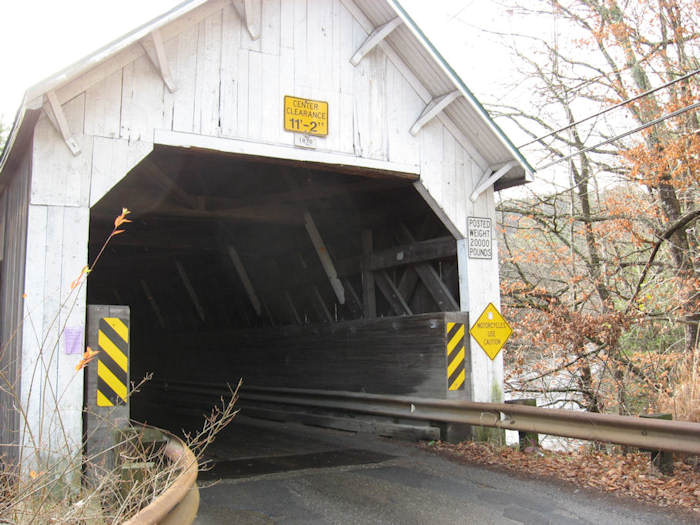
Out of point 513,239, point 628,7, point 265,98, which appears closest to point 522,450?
point 265,98

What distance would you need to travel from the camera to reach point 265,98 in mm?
7109

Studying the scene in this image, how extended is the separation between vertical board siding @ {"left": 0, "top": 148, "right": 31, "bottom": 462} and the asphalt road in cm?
185

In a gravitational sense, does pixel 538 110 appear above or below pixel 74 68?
above

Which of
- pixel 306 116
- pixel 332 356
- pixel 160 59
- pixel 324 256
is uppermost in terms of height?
pixel 160 59

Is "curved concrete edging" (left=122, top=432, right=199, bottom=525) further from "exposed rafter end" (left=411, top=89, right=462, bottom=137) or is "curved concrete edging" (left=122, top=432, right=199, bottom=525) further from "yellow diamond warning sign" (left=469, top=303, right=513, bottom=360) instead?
"exposed rafter end" (left=411, top=89, right=462, bottom=137)

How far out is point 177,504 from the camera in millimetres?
3158

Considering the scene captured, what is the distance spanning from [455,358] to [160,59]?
482cm

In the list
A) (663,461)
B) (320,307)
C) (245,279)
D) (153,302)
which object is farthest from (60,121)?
(153,302)

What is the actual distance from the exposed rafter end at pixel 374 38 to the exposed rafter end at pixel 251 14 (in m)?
1.21

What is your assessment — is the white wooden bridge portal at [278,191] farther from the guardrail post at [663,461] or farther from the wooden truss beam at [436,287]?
the guardrail post at [663,461]

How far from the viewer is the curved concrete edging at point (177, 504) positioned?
9.13 ft

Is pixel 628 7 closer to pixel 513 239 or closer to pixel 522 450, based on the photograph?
pixel 513 239

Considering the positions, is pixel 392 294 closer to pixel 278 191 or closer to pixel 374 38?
pixel 278 191

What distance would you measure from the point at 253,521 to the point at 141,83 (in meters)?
4.20
